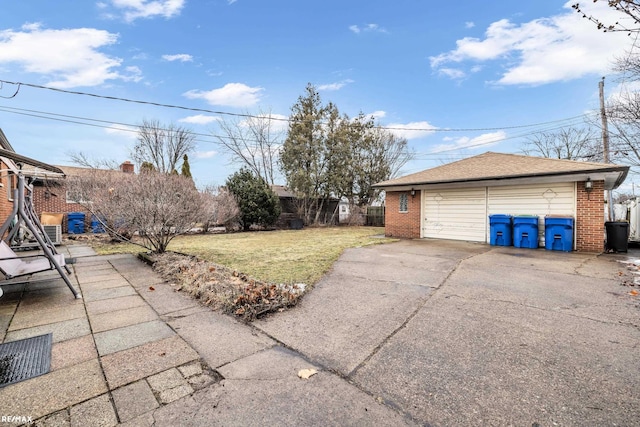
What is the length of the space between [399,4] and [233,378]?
503 inches

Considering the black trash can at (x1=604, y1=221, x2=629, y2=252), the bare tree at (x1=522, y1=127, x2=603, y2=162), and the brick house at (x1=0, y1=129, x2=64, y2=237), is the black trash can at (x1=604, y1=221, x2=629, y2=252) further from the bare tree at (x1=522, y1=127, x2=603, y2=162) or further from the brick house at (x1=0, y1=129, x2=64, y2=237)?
the bare tree at (x1=522, y1=127, x2=603, y2=162)

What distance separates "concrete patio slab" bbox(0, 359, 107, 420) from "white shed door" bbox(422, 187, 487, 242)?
11491 mm

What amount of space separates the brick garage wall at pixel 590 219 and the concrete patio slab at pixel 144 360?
35.8 feet

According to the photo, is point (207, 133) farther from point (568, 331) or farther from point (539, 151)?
point (539, 151)

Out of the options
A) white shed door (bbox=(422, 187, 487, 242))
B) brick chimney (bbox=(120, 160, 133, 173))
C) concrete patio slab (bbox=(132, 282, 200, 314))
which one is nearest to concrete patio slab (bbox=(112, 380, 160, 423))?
concrete patio slab (bbox=(132, 282, 200, 314))

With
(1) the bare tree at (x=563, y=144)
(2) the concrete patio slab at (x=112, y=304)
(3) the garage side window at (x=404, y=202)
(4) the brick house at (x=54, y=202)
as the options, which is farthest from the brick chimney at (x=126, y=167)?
(1) the bare tree at (x=563, y=144)

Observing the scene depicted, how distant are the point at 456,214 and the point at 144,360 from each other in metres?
11.3

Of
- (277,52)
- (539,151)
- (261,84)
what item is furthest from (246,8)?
(539,151)

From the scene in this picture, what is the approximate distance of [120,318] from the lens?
3.62m

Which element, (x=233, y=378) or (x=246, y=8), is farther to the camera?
(x=246, y=8)

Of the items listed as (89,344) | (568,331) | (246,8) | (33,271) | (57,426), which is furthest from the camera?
(246,8)

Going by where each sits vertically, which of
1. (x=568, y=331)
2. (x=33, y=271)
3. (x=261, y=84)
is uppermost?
(x=261, y=84)

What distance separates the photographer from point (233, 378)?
7.71 ft

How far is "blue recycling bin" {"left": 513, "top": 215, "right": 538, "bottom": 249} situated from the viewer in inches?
359
